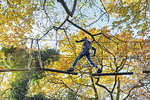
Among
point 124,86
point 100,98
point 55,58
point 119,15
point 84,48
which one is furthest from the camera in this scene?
point 124,86

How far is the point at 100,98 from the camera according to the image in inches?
353

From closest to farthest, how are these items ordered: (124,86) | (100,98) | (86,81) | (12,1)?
(12,1) → (100,98) → (86,81) → (124,86)

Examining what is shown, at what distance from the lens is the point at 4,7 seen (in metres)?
5.71

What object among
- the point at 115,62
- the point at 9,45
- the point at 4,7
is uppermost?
the point at 4,7

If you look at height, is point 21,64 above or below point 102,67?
above

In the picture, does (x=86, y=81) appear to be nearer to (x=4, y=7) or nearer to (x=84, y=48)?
(x=84, y=48)

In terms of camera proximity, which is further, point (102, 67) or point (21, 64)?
point (102, 67)

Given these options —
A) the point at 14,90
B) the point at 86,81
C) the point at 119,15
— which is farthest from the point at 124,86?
the point at 14,90

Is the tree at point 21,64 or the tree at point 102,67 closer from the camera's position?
the tree at point 21,64

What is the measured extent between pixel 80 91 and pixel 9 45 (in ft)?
18.6

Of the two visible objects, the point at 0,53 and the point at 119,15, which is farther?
the point at 119,15

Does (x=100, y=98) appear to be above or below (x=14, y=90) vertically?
below

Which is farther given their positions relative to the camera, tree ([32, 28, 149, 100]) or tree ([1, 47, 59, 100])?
tree ([32, 28, 149, 100])

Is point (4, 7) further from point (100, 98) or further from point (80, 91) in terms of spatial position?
point (100, 98)
